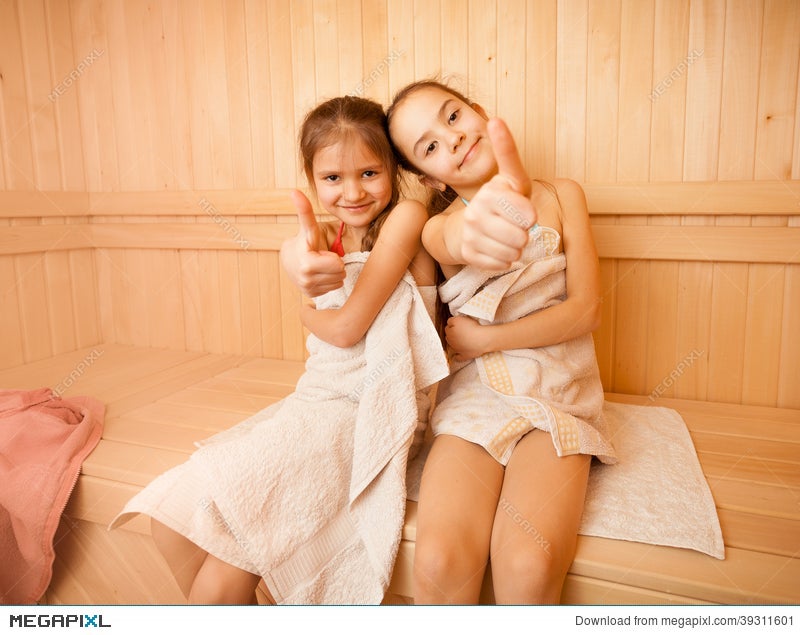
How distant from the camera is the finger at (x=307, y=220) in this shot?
0.93 m

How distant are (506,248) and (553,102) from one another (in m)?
0.78

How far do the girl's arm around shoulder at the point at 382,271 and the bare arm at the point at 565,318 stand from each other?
136mm

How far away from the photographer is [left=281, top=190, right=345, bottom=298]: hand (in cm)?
94

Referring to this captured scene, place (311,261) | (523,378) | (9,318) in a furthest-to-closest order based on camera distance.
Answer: (9,318), (523,378), (311,261)

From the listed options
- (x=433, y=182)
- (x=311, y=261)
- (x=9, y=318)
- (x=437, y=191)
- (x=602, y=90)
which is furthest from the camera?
(x=9, y=318)

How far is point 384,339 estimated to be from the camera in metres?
1.09

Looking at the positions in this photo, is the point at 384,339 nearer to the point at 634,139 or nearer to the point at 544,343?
the point at 544,343

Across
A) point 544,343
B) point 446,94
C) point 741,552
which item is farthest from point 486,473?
point 446,94

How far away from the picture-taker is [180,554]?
3.08 feet
